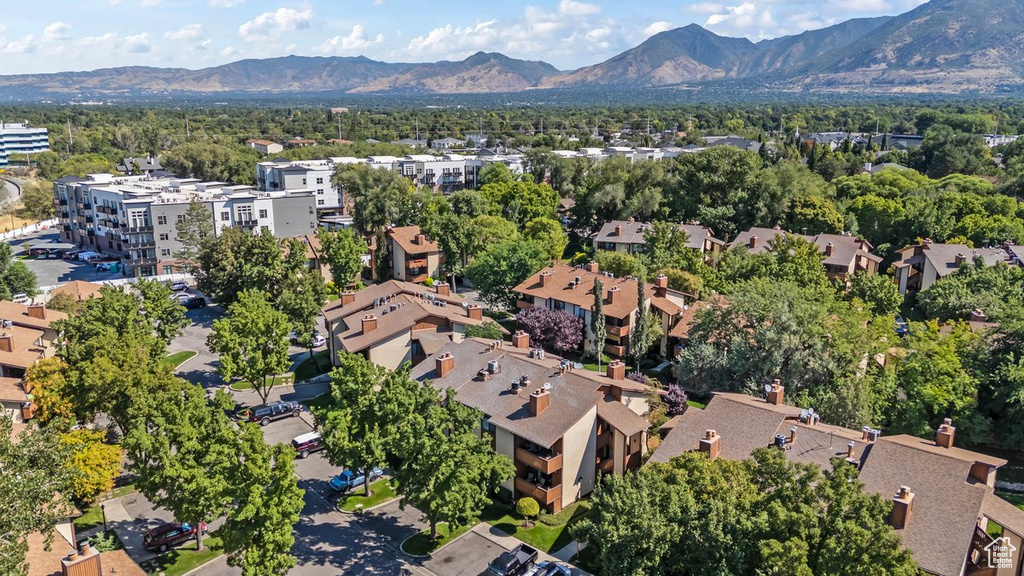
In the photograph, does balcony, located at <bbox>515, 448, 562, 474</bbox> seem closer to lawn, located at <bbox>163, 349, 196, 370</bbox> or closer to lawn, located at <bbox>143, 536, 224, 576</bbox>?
lawn, located at <bbox>143, 536, 224, 576</bbox>

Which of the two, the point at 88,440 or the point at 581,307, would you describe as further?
the point at 581,307

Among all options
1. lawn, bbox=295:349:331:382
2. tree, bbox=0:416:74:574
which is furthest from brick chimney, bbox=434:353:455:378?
tree, bbox=0:416:74:574

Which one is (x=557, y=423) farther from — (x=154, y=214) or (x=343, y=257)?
(x=154, y=214)

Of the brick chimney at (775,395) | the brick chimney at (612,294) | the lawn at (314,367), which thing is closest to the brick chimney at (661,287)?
the brick chimney at (612,294)

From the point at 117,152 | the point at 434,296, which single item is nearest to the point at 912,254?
the point at 434,296

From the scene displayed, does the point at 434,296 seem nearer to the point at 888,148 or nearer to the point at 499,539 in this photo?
the point at 499,539

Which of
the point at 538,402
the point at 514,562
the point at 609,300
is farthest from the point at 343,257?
the point at 514,562
